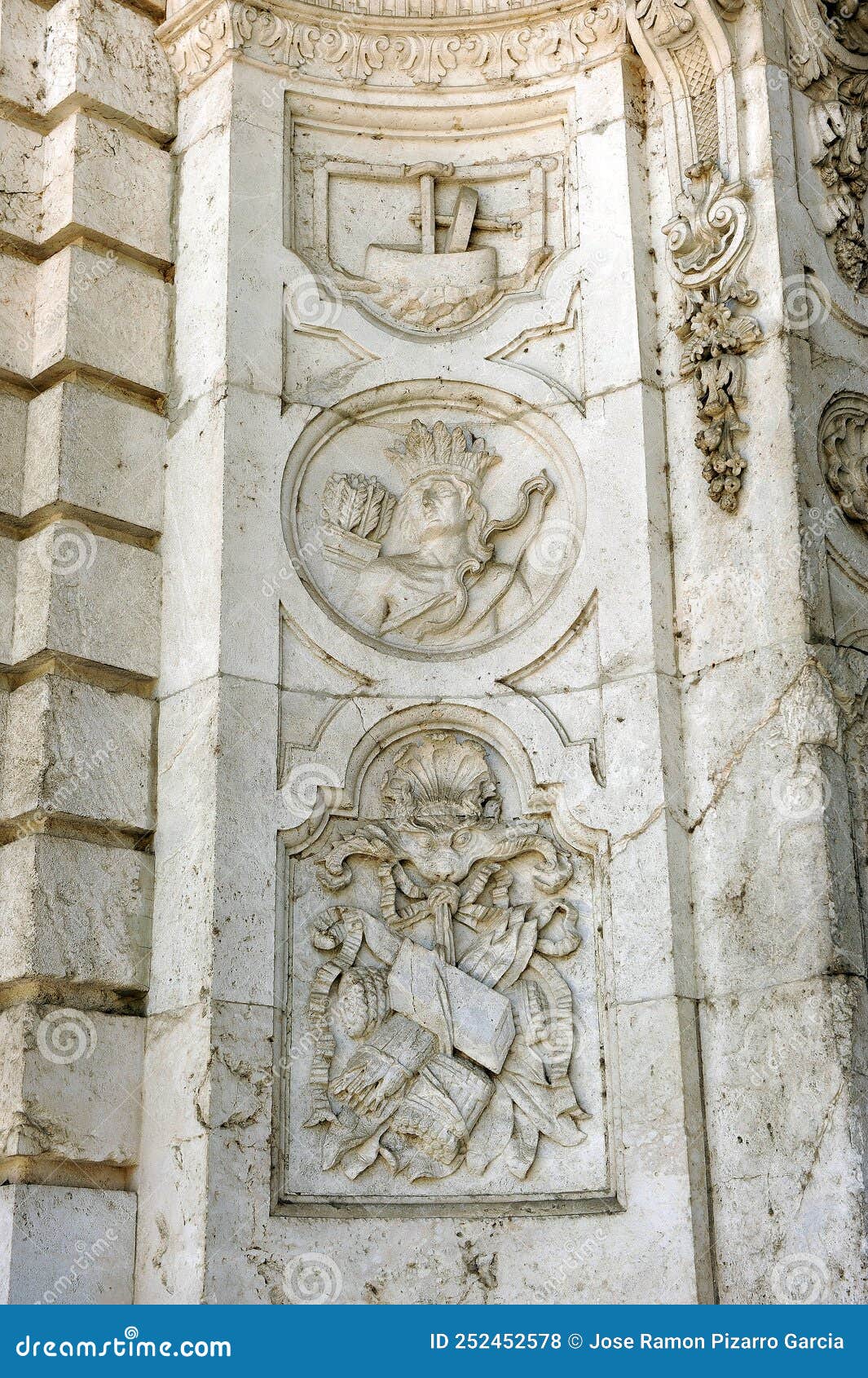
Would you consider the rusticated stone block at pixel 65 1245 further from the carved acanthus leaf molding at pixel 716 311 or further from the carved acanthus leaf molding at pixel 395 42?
the carved acanthus leaf molding at pixel 395 42

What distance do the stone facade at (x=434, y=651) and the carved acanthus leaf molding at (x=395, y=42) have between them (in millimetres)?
20

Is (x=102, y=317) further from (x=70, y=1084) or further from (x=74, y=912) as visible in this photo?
(x=70, y=1084)

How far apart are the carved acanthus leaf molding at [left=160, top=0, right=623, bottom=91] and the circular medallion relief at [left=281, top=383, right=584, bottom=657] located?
155cm

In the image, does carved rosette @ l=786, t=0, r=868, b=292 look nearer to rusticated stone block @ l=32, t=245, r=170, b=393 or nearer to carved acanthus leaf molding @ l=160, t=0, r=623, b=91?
carved acanthus leaf molding @ l=160, t=0, r=623, b=91

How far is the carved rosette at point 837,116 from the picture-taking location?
24.8 feet

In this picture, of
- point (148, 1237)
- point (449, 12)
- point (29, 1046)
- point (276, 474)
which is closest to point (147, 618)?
point (276, 474)

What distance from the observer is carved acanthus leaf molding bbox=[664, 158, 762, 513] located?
7152 millimetres

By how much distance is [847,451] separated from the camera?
7262 mm

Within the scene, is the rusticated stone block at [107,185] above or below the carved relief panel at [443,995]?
above

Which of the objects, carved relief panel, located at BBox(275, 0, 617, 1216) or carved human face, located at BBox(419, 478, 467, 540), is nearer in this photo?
carved relief panel, located at BBox(275, 0, 617, 1216)

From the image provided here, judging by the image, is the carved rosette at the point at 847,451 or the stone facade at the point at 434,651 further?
the carved rosette at the point at 847,451

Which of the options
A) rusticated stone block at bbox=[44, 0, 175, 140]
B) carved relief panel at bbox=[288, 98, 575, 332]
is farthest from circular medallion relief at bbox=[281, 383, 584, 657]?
rusticated stone block at bbox=[44, 0, 175, 140]

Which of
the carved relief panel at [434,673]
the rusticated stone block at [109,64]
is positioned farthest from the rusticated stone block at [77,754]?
the rusticated stone block at [109,64]

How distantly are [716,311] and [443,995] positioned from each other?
9.80 ft
